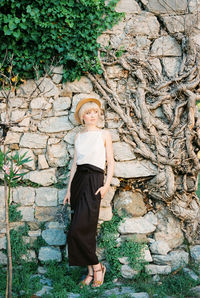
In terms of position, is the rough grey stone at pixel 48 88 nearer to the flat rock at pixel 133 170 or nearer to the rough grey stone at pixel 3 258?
the flat rock at pixel 133 170

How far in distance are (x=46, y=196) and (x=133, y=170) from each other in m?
1.19

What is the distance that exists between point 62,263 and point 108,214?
0.88m

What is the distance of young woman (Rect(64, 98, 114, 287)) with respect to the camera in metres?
2.87

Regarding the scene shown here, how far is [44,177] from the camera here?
3.38 m

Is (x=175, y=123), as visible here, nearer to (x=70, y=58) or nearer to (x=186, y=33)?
(x=186, y=33)

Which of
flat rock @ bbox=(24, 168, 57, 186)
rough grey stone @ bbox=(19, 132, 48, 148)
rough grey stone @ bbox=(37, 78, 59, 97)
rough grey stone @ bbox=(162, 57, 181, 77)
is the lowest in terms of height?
flat rock @ bbox=(24, 168, 57, 186)

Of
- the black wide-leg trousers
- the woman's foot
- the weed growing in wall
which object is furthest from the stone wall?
the woman's foot

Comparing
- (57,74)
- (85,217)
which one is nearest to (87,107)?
(57,74)

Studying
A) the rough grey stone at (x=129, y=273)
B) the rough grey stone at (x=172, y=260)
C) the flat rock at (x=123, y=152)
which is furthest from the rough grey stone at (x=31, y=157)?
the rough grey stone at (x=172, y=260)

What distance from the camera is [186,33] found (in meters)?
3.29

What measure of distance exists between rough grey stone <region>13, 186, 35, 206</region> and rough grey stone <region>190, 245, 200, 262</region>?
2165mm

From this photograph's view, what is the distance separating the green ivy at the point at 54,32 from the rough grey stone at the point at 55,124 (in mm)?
532

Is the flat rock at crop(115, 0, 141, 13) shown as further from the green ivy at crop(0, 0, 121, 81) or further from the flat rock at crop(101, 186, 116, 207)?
the flat rock at crop(101, 186, 116, 207)

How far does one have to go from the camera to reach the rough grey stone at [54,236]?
10.9 ft
